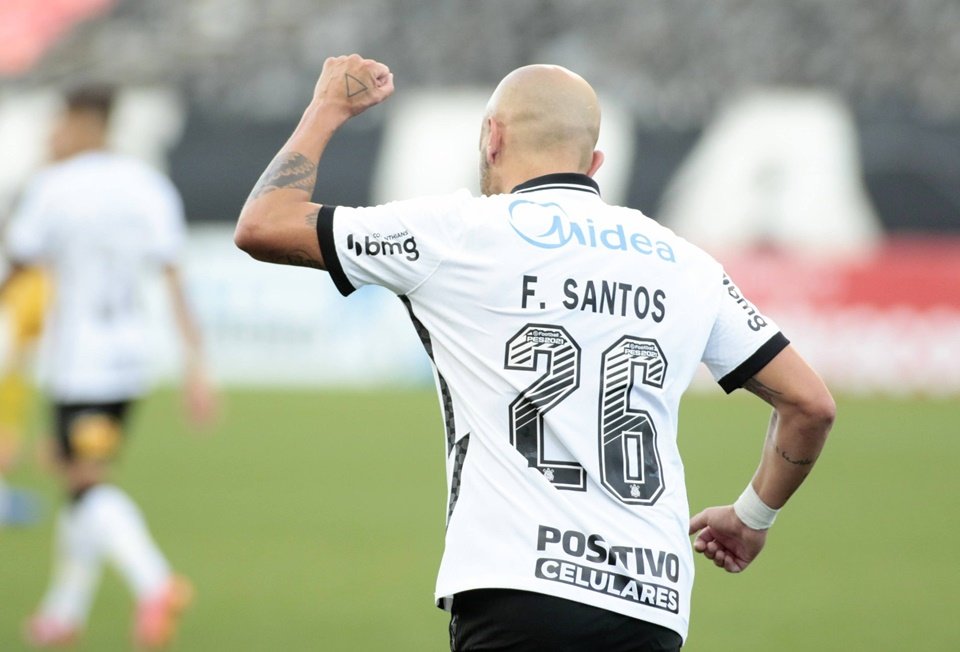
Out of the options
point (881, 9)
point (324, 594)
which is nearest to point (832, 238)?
point (881, 9)

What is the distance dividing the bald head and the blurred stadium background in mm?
3619

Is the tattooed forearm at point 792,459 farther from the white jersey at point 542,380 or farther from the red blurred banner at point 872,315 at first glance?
the red blurred banner at point 872,315

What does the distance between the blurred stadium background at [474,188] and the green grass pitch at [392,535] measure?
32 millimetres

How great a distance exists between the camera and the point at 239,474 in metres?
10.8

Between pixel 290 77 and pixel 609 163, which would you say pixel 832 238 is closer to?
pixel 609 163

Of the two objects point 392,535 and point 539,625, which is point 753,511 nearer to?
point 539,625

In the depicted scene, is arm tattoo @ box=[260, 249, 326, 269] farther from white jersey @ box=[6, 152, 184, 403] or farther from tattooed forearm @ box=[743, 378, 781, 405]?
white jersey @ box=[6, 152, 184, 403]

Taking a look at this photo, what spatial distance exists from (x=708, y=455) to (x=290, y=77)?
41.7 ft

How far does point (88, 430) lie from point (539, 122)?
372 cm

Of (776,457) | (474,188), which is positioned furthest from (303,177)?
(474,188)

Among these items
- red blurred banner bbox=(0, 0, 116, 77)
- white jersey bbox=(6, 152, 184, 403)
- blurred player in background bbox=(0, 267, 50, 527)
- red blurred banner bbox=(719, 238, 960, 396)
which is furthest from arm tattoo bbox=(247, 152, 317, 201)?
red blurred banner bbox=(0, 0, 116, 77)

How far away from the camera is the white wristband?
3289 millimetres

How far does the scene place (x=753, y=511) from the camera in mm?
3299

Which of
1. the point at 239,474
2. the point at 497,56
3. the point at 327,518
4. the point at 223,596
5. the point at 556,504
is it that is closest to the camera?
the point at 556,504
